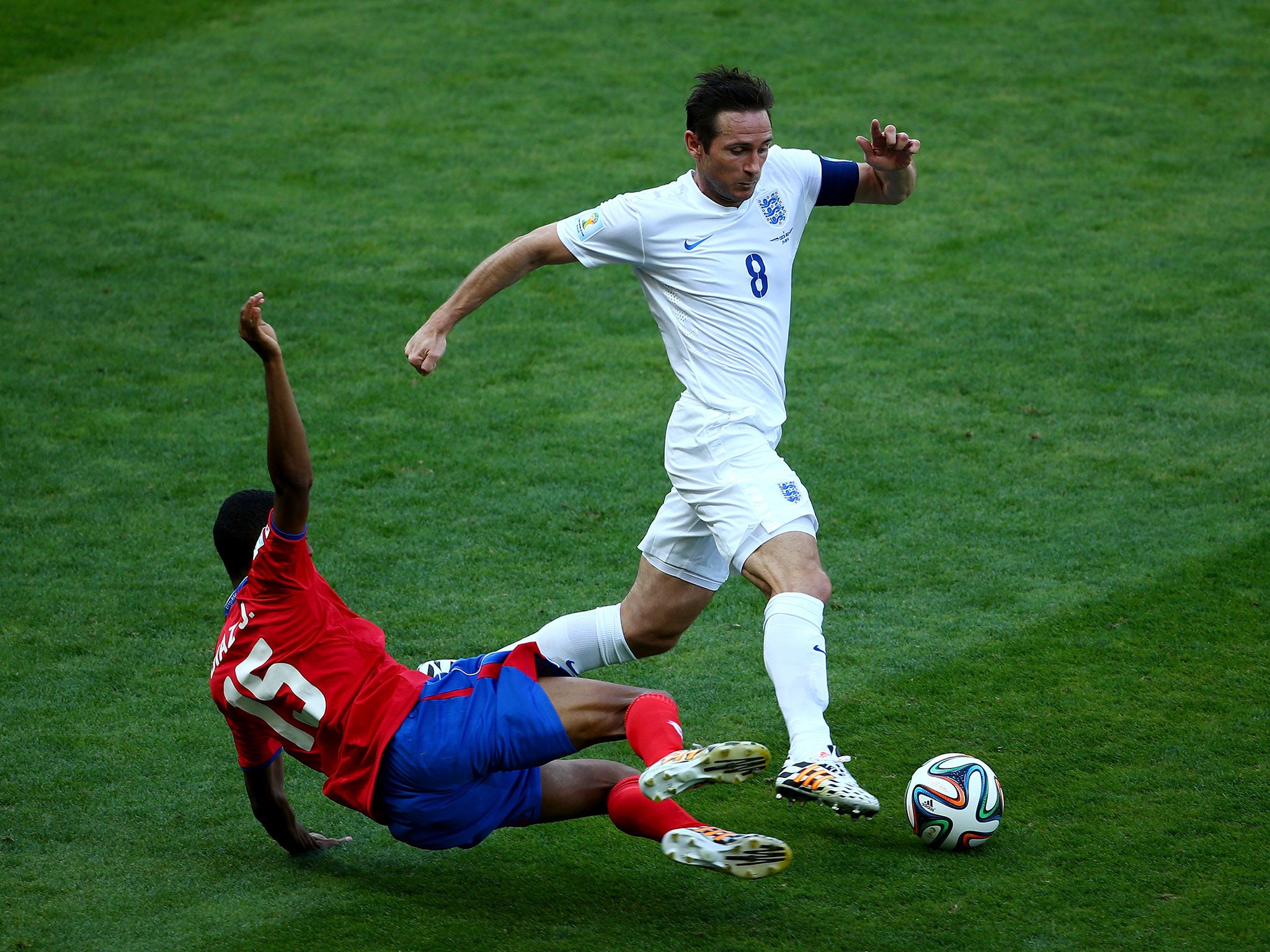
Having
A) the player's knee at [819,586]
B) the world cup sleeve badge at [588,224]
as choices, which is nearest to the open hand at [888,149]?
the world cup sleeve badge at [588,224]

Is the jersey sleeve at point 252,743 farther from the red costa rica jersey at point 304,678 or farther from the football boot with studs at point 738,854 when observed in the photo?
the football boot with studs at point 738,854

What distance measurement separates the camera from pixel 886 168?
5.08 metres

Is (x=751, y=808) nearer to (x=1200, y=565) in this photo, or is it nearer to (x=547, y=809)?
(x=547, y=809)

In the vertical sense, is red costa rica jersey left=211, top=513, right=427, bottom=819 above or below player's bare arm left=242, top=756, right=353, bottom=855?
above

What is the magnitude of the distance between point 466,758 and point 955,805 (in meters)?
1.69

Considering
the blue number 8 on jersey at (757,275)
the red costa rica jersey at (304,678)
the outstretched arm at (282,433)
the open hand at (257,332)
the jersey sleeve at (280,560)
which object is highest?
the blue number 8 on jersey at (757,275)

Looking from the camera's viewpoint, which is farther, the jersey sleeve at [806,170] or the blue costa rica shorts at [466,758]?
the jersey sleeve at [806,170]

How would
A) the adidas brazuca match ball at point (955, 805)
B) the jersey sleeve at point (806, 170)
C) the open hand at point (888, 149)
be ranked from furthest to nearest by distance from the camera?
1. the jersey sleeve at point (806, 170)
2. the open hand at point (888, 149)
3. the adidas brazuca match ball at point (955, 805)

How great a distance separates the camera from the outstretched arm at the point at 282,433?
384 cm

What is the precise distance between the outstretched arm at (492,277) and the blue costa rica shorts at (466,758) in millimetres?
1193

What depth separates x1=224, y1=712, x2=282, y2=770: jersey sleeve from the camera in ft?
13.9

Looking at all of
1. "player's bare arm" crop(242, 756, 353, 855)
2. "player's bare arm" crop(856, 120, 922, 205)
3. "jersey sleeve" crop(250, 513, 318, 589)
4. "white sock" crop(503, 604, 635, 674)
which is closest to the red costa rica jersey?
"jersey sleeve" crop(250, 513, 318, 589)

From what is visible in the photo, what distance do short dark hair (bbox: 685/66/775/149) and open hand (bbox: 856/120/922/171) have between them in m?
0.44

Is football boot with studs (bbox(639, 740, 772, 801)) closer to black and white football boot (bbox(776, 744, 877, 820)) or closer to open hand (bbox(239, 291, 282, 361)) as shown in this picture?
black and white football boot (bbox(776, 744, 877, 820))
